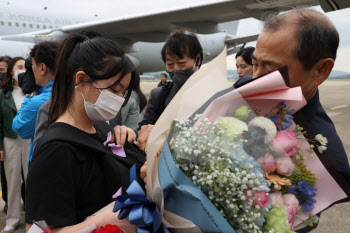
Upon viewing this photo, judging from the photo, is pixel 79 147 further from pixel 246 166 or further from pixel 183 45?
pixel 183 45

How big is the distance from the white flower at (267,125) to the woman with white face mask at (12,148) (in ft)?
11.2

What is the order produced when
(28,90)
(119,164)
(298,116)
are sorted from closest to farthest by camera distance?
(298,116), (119,164), (28,90)

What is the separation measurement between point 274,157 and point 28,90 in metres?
2.75

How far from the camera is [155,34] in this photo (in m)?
13.1

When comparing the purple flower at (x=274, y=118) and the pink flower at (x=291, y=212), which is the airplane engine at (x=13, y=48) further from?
the pink flower at (x=291, y=212)

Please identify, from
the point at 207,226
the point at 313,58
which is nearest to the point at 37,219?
the point at 207,226

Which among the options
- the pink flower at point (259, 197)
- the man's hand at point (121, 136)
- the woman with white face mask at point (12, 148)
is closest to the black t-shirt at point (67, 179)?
the man's hand at point (121, 136)

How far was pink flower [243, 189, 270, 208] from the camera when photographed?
90cm

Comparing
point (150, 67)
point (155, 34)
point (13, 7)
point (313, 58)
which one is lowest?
point (150, 67)

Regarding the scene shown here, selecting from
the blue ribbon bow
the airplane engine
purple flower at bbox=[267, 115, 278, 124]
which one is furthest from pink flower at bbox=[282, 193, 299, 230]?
the airplane engine

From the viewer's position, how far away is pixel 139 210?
3.16ft

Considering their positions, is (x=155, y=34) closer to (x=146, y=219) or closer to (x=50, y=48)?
(x=50, y=48)

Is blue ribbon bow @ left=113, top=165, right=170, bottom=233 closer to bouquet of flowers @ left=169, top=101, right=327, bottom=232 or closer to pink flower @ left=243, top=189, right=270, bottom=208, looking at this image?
bouquet of flowers @ left=169, top=101, right=327, bottom=232

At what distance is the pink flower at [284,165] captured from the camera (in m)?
0.96
